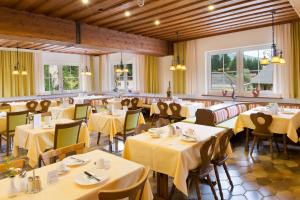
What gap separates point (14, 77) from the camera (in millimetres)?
8555

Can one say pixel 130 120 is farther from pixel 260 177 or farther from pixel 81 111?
pixel 260 177

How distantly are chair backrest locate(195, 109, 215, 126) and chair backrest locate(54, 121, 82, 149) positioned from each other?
2.75 metres

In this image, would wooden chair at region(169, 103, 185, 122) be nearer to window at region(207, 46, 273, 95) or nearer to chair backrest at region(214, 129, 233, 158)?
window at region(207, 46, 273, 95)

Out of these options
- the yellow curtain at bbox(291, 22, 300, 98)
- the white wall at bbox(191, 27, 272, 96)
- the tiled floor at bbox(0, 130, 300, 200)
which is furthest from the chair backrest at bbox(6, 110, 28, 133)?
the yellow curtain at bbox(291, 22, 300, 98)

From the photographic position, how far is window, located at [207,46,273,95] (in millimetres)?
6422

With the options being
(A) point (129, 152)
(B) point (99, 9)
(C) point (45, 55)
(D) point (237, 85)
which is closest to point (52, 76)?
(C) point (45, 55)

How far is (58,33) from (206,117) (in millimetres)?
3742

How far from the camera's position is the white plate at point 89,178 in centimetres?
168

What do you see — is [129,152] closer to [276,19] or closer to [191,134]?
[191,134]

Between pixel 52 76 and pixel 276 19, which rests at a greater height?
pixel 276 19

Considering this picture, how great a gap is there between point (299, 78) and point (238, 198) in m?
4.23

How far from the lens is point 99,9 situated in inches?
178

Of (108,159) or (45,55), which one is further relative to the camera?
(45,55)

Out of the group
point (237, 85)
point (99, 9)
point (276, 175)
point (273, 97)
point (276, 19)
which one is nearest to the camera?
point (276, 175)
